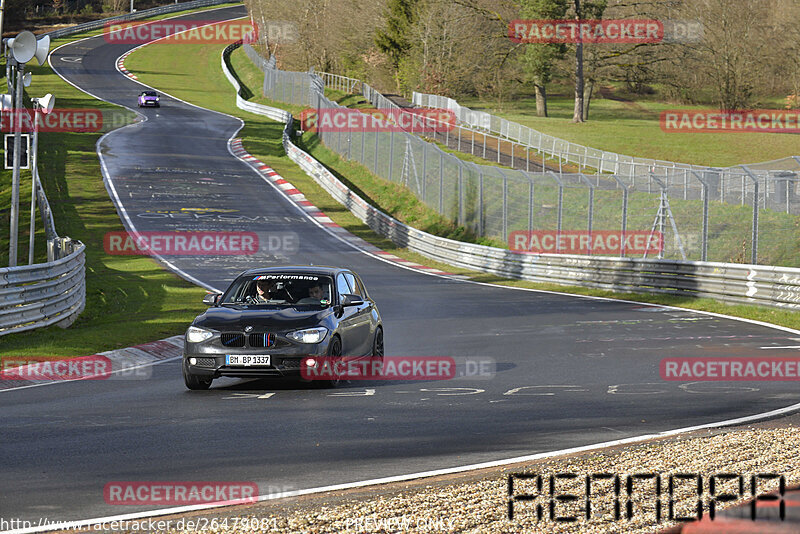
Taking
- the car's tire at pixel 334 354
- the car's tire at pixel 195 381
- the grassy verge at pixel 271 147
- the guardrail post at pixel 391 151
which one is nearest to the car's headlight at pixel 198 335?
the car's tire at pixel 195 381

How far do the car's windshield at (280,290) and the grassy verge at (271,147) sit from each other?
10262mm

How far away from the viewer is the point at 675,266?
84.8ft

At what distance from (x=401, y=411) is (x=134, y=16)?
124 m

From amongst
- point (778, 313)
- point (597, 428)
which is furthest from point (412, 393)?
point (778, 313)

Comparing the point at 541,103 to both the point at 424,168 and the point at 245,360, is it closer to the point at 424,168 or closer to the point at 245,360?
the point at 424,168

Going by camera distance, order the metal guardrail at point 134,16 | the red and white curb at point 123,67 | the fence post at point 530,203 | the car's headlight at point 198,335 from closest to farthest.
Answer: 1. the car's headlight at point 198,335
2. the fence post at point 530,203
3. the red and white curb at point 123,67
4. the metal guardrail at point 134,16

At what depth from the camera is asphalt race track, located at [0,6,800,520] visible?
7777mm

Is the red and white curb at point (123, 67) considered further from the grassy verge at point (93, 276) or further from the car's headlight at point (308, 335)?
the car's headlight at point (308, 335)

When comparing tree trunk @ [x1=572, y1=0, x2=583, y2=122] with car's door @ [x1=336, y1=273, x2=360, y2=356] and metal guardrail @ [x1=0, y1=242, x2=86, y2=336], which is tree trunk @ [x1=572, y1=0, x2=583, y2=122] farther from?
car's door @ [x1=336, y1=273, x2=360, y2=356]

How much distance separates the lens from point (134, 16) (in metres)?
126

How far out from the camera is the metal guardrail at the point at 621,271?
870 inches

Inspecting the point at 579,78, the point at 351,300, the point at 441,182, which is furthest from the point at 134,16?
the point at 351,300

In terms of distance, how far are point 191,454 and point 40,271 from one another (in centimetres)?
1120

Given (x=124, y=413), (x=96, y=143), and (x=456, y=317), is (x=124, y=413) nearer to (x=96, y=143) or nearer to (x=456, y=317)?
(x=456, y=317)
